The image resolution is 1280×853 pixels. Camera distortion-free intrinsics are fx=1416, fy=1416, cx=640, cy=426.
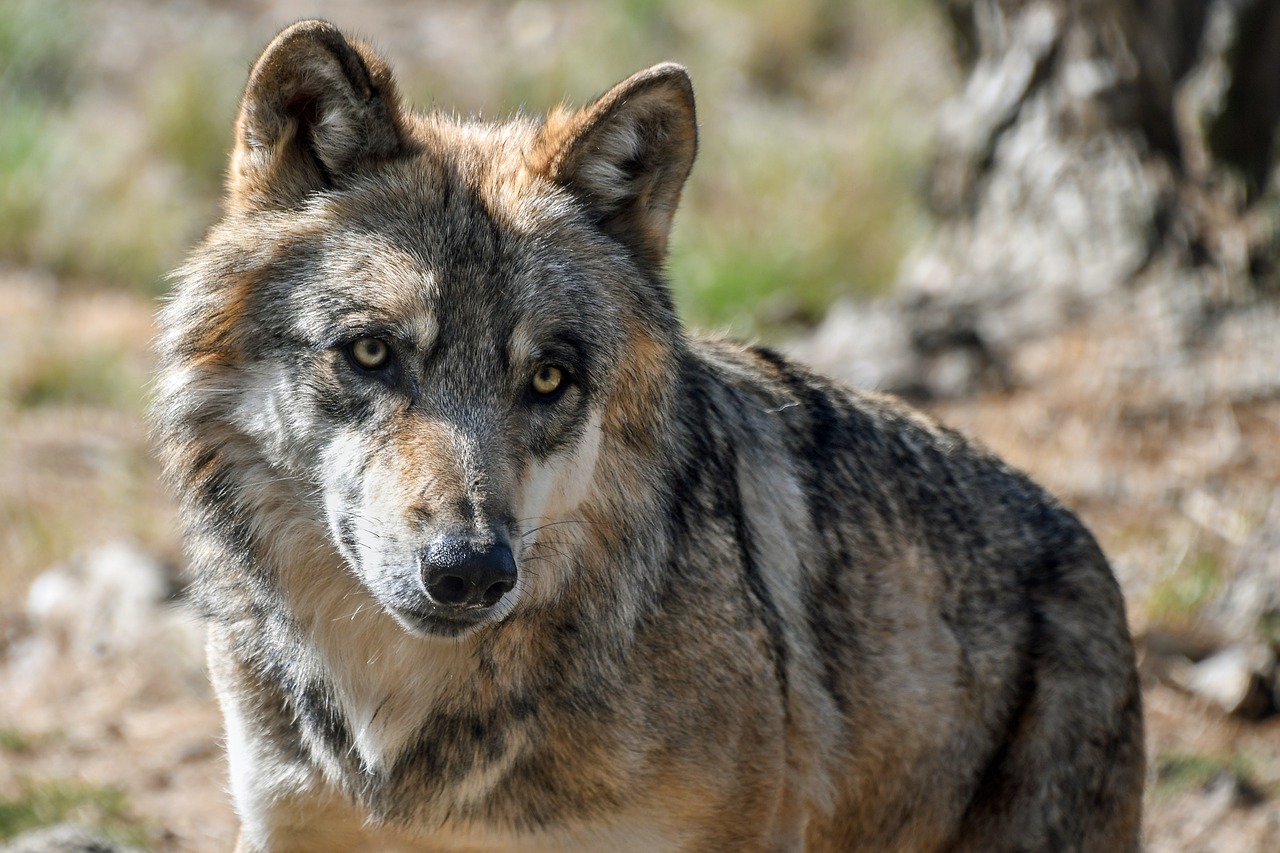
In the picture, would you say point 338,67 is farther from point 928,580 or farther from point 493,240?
point 928,580

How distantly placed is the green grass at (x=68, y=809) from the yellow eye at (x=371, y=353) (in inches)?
104

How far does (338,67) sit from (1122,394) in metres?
5.87

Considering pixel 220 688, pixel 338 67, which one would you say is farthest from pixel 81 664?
pixel 338 67

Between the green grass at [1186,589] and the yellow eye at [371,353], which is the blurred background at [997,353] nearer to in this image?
the green grass at [1186,589]

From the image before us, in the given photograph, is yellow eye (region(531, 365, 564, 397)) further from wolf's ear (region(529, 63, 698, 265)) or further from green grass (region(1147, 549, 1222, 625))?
green grass (region(1147, 549, 1222, 625))

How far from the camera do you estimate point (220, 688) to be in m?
3.96

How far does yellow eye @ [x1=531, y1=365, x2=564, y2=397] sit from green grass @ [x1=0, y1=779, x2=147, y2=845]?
9.09ft

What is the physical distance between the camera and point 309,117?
376 cm

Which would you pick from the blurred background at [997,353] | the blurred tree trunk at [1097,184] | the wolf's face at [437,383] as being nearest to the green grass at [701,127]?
the blurred background at [997,353]

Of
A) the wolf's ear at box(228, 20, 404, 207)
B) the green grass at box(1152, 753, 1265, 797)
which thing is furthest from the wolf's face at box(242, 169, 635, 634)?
the green grass at box(1152, 753, 1265, 797)

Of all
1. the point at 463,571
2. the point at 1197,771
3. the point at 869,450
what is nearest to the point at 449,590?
the point at 463,571

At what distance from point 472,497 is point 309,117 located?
1.21 m

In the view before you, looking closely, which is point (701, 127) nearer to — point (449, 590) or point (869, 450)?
point (869, 450)

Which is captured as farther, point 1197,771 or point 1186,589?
point 1186,589
